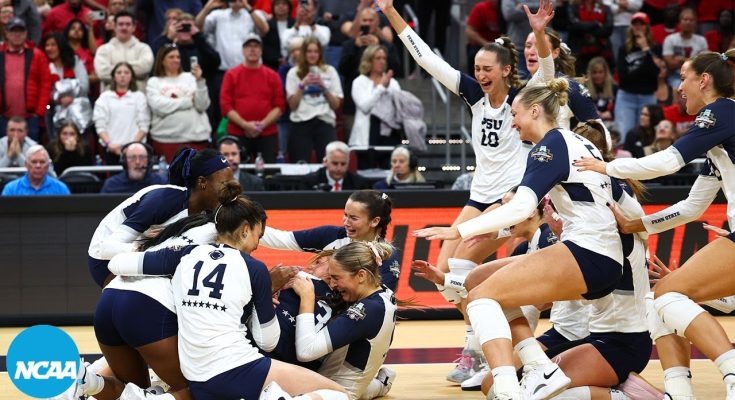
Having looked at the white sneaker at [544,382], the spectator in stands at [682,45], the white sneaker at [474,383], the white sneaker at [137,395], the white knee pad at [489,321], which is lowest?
the white sneaker at [474,383]

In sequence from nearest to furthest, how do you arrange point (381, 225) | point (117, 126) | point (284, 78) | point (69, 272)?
point (381, 225) < point (69, 272) < point (117, 126) < point (284, 78)

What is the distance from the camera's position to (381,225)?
696cm

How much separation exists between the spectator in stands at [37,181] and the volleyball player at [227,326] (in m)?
5.06

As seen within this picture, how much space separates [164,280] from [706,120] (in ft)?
9.55

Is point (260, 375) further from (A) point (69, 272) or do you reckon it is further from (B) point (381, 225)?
(A) point (69, 272)

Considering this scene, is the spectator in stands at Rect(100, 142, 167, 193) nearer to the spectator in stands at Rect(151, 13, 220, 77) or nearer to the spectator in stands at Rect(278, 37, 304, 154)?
the spectator in stands at Rect(151, 13, 220, 77)

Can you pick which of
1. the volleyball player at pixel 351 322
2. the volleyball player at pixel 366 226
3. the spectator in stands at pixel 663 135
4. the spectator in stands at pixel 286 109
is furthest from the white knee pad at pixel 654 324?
the spectator in stands at pixel 286 109

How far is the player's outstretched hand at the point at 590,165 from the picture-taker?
582 centimetres

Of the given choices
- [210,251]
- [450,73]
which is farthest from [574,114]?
[210,251]

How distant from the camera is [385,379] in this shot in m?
6.97

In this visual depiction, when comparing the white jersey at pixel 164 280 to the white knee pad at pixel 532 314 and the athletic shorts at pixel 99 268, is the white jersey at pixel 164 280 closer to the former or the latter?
the athletic shorts at pixel 99 268

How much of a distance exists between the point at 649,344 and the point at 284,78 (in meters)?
7.32

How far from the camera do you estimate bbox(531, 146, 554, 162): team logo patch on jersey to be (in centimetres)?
587

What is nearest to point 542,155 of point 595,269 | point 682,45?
point 595,269
